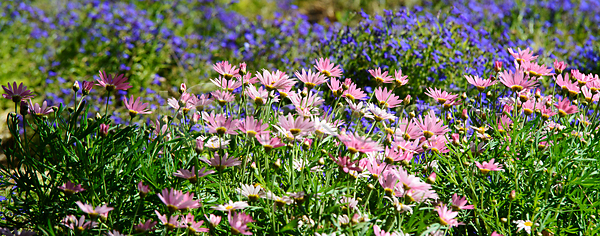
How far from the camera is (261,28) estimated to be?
17.6 feet

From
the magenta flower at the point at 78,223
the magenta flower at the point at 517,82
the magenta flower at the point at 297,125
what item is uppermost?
the magenta flower at the point at 297,125

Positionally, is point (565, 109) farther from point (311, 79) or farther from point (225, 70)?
point (225, 70)

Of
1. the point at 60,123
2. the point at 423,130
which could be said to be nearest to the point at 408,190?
the point at 423,130

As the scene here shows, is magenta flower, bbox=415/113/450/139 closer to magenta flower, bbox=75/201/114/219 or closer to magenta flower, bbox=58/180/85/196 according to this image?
magenta flower, bbox=75/201/114/219

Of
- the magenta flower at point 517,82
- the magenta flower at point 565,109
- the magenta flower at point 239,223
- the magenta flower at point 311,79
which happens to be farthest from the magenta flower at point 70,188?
the magenta flower at point 565,109

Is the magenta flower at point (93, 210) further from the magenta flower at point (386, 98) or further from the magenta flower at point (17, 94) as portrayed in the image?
the magenta flower at point (386, 98)

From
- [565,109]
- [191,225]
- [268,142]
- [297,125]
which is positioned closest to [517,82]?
[565,109]

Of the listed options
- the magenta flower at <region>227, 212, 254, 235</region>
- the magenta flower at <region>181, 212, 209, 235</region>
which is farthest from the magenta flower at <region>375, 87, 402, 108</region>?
the magenta flower at <region>181, 212, 209, 235</region>

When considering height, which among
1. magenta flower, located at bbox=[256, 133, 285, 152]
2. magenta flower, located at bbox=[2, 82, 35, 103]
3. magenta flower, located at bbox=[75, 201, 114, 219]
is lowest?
magenta flower, located at bbox=[75, 201, 114, 219]

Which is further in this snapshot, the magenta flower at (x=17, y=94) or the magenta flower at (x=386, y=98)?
the magenta flower at (x=386, y=98)

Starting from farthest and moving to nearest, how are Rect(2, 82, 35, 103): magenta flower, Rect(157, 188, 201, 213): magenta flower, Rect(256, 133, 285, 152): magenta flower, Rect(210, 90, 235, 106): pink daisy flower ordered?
Rect(210, 90, 235, 106): pink daisy flower
Rect(2, 82, 35, 103): magenta flower
Rect(256, 133, 285, 152): magenta flower
Rect(157, 188, 201, 213): magenta flower

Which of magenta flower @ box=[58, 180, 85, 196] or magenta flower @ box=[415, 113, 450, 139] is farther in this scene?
magenta flower @ box=[415, 113, 450, 139]

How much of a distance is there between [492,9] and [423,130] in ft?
15.9

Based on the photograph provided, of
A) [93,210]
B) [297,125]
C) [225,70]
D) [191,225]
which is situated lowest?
[191,225]
